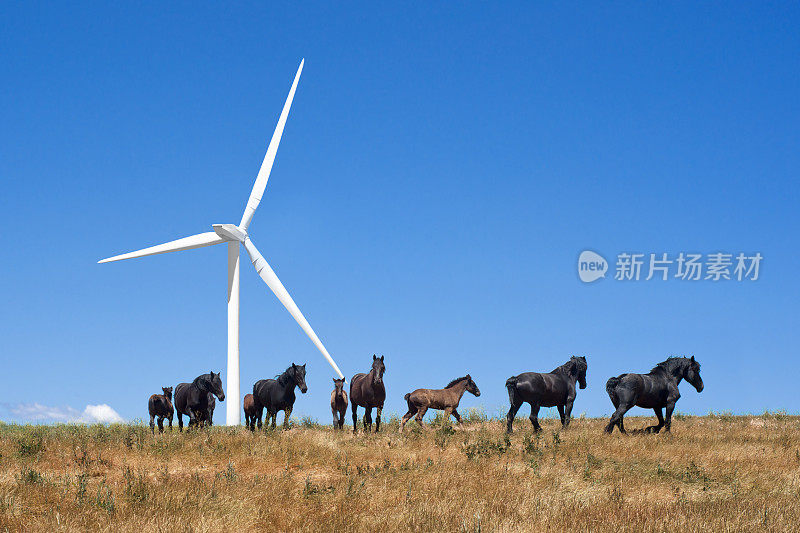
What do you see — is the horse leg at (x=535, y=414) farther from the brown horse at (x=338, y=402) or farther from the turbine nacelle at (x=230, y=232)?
the turbine nacelle at (x=230, y=232)

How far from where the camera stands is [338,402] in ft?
73.4

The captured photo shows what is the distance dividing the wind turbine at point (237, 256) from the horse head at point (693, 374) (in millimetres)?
15301

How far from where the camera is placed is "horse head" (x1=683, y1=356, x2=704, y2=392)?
76.0ft

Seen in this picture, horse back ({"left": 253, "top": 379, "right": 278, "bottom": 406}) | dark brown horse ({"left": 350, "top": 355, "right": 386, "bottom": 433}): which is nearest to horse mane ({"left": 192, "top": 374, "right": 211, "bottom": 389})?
horse back ({"left": 253, "top": 379, "right": 278, "bottom": 406})

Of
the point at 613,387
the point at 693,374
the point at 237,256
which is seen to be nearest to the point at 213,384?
the point at 237,256

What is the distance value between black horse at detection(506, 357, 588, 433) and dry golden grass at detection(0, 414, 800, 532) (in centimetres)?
115

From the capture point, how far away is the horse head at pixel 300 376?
68.9ft

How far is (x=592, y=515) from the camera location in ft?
35.8

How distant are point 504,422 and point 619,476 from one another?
10445 millimetres

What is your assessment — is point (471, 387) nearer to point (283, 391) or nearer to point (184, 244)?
point (283, 391)

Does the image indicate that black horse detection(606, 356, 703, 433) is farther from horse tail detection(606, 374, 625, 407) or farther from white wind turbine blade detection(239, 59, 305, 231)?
white wind turbine blade detection(239, 59, 305, 231)

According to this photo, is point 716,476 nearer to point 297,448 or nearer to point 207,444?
point 297,448

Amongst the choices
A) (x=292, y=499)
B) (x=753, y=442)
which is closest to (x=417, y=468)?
(x=292, y=499)

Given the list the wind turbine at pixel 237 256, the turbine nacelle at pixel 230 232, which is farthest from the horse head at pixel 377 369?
the turbine nacelle at pixel 230 232
